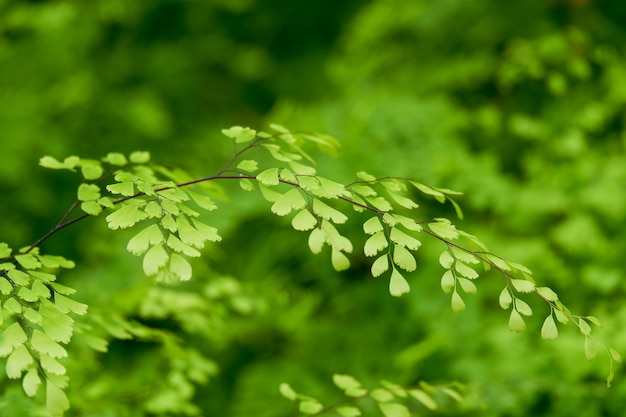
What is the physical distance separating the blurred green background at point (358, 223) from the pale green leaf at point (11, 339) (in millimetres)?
482

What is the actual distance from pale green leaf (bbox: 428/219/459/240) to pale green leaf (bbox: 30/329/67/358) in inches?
22.8

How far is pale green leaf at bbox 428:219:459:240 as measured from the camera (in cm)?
101

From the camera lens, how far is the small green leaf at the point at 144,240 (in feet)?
3.11

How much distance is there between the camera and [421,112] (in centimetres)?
290

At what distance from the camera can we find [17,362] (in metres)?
0.88

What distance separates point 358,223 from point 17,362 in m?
2.20

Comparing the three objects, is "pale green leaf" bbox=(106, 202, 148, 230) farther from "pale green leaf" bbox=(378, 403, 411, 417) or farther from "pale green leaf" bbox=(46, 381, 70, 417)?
"pale green leaf" bbox=(378, 403, 411, 417)

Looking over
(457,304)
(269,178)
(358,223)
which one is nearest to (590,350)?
(457,304)

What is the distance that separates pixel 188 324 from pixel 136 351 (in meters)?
1.51

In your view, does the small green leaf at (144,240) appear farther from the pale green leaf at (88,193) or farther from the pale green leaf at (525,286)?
the pale green leaf at (525,286)

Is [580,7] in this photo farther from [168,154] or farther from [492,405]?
[168,154]

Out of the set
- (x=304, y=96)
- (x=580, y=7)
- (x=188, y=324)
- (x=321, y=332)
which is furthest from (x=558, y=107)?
(x=304, y=96)

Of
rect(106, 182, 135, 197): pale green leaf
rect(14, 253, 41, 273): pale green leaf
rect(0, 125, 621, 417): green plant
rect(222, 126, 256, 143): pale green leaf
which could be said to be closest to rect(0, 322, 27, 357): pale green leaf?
rect(0, 125, 621, 417): green plant

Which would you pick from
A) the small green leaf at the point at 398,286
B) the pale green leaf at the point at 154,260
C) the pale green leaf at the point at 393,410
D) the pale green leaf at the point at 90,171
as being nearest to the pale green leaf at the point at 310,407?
the pale green leaf at the point at 393,410
